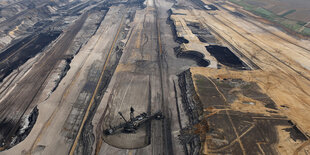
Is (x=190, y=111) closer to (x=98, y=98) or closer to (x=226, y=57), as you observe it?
(x=98, y=98)

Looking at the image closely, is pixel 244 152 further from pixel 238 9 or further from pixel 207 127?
pixel 238 9

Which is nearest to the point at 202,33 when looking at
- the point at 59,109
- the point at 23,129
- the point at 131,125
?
the point at 131,125

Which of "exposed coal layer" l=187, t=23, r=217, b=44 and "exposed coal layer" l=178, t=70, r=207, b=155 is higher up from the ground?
"exposed coal layer" l=187, t=23, r=217, b=44

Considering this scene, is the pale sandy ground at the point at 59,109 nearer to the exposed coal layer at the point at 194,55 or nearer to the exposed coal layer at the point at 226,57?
the exposed coal layer at the point at 194,55

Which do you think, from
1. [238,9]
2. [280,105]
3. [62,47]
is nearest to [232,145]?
[280,105]

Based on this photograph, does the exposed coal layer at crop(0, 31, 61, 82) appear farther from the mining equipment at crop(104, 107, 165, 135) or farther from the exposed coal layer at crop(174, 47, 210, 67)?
the exposed coal layer at crop(174, 47, 210, 67)

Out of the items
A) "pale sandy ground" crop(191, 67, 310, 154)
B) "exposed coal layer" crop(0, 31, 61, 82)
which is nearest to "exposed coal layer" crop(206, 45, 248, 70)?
"pale sandy ground" crop(191, 67, 310, 154)

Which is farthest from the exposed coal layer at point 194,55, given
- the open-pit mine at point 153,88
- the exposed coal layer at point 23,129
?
the exposed coal layer at point 23,129
